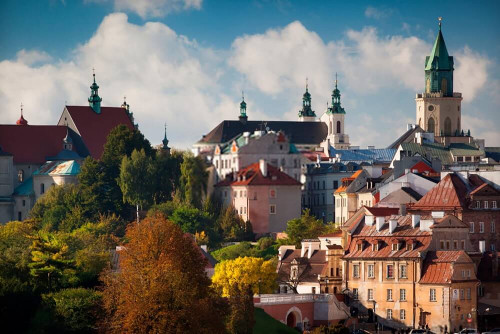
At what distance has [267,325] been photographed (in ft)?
392

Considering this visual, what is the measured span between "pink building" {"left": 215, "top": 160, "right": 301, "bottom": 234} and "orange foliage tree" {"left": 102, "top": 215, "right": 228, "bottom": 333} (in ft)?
220

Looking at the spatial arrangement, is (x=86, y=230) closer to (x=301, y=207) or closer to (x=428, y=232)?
(x=301, y=207)

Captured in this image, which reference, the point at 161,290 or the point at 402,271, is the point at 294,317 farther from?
the point at 161,290

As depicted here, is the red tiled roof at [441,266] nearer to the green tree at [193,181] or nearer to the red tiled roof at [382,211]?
the red tiled roof at [382,211]

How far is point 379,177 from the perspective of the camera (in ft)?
554

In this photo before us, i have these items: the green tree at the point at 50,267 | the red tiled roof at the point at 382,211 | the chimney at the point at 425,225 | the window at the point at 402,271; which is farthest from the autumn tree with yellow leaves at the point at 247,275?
the chimney at the point at 425,225

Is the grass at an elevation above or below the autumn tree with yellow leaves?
below

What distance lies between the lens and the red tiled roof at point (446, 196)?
462ft

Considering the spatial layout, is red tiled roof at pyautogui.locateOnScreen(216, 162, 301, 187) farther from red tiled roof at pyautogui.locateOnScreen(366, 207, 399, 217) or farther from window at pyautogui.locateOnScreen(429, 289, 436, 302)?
window at pyautogui.locateOnScreen(429, 289, 436, 302)

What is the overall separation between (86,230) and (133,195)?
52.5 ft

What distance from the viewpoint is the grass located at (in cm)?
11838

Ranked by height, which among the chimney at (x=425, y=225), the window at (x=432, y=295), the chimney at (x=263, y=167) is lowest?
the window at (x=432, y=295)

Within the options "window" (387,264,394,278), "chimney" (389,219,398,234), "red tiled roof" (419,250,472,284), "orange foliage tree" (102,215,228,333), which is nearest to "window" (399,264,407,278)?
"window" (387,264,394,278)

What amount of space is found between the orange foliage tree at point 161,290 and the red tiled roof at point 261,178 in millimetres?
68073
